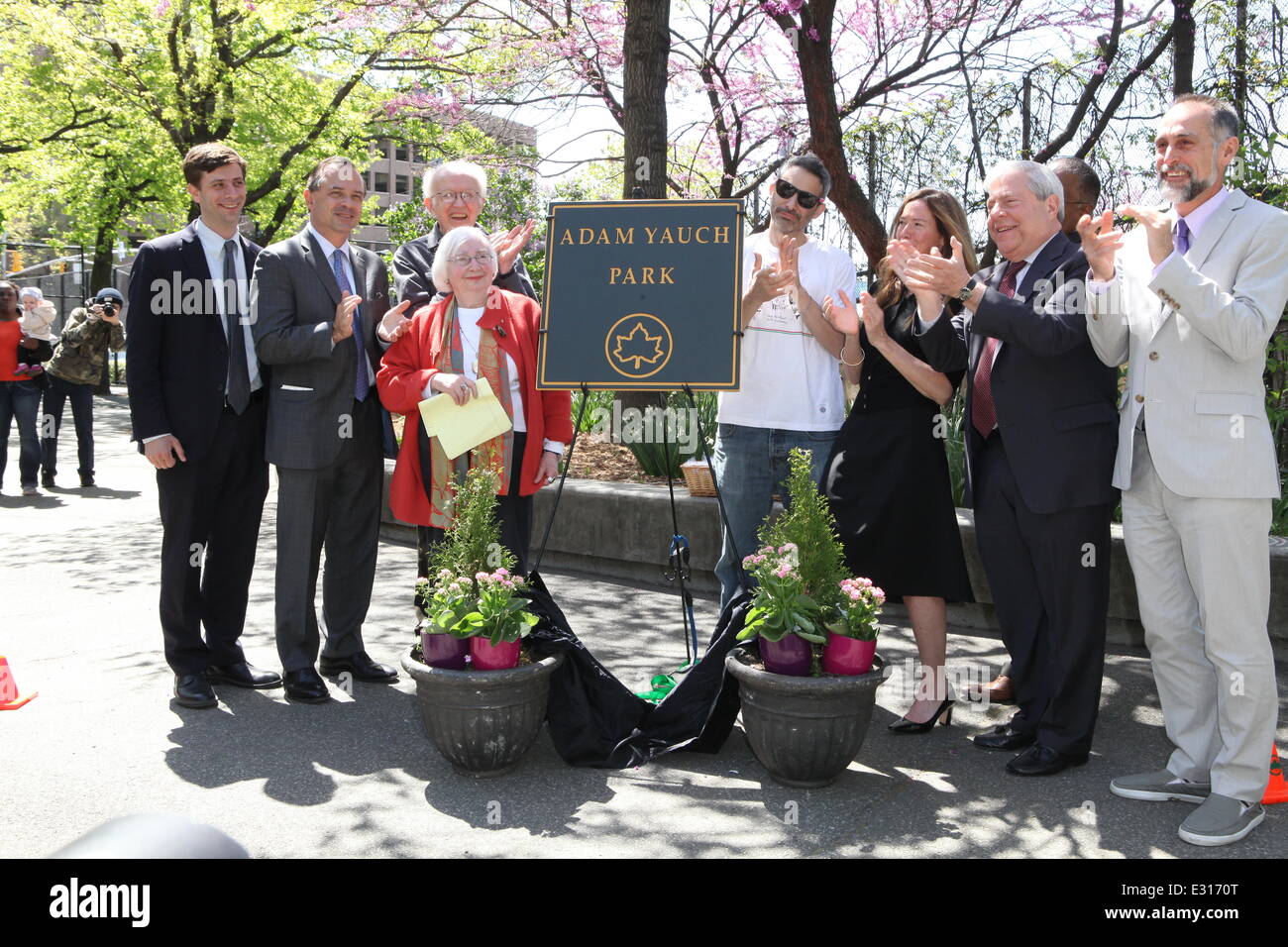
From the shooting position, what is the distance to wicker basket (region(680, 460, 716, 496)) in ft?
23.9

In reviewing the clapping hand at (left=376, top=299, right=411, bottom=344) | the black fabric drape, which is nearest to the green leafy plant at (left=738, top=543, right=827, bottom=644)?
the black fabric drape

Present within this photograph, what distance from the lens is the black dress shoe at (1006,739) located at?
14.7 feet

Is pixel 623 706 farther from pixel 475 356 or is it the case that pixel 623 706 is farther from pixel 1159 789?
pixel 1159 789

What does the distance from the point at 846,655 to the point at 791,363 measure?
A: 1397 mm

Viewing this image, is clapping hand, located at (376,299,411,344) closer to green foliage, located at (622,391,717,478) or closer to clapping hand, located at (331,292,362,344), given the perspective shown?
clapping hand, located at (331,292,362,344)

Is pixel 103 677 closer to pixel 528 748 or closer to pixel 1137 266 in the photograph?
pixel 528 748

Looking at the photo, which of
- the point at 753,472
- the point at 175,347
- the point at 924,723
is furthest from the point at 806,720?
the point at 175,347

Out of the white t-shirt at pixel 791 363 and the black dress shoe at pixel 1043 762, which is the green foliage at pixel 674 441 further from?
the black dress shoe at pixel 1043 762

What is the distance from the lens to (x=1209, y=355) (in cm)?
367

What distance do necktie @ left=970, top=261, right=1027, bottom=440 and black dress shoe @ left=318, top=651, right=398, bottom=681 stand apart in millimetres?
2911

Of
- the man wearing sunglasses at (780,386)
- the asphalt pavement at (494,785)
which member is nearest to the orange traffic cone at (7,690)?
the asphalt pavement at (494,785)

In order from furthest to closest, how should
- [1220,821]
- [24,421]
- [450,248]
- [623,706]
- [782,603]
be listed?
[24,421] < [450,248] < [623,706] < [782,603] < [1220,821]

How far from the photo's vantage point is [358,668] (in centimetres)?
537

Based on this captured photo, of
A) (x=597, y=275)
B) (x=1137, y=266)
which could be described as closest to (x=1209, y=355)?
(x=1137, y=266)
